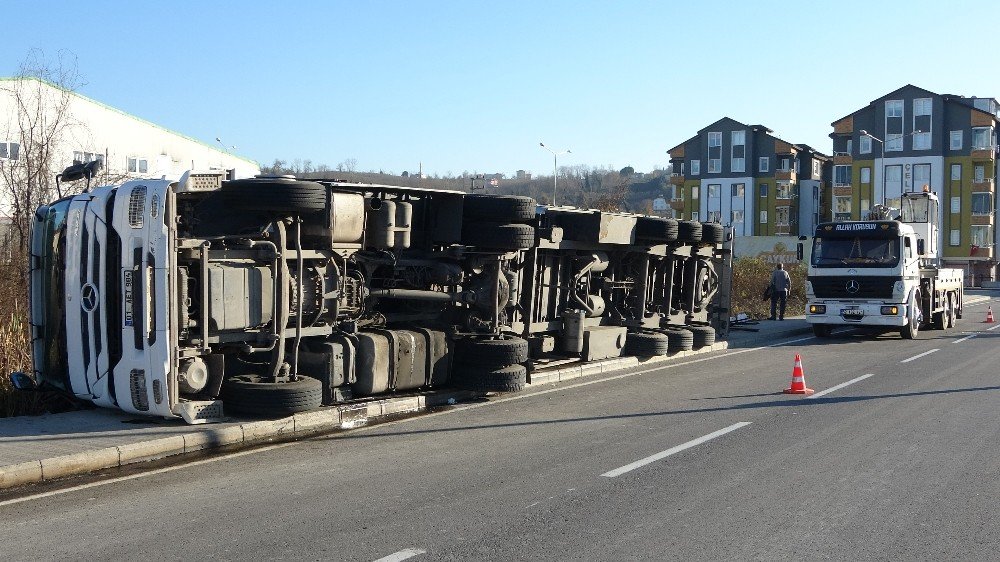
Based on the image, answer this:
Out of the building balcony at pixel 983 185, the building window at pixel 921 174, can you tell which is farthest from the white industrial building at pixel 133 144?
the building balcony at pixel 983 185

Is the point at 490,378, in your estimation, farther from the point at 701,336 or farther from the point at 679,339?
the point at 701,336

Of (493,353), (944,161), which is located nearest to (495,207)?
(493,353)

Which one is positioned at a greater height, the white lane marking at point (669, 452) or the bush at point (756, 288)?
the bush at point (756, 288)

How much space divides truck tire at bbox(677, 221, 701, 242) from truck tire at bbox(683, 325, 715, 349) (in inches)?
72.7

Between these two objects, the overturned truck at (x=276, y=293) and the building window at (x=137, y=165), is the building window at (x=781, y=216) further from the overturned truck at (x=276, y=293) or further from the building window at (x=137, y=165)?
the overturned truck at (x=276, y=293)

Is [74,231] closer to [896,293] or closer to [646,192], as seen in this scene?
[896,293]

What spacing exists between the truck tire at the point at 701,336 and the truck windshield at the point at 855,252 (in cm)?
534

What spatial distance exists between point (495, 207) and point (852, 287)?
519 inches

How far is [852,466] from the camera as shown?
324 inches

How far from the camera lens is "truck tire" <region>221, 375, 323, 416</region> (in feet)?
32.1

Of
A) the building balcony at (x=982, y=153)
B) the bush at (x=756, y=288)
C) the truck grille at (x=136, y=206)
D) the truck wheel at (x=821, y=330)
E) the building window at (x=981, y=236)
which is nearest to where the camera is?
the truck grille at (x=136, y=206)

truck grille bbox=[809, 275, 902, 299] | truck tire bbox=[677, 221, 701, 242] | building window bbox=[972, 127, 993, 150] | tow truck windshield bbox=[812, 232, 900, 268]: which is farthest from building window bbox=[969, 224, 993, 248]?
truck tire bbox=[677, 221, 701, 242]

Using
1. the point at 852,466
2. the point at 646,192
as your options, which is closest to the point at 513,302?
the point at 852,466

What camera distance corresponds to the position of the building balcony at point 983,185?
257 ft
